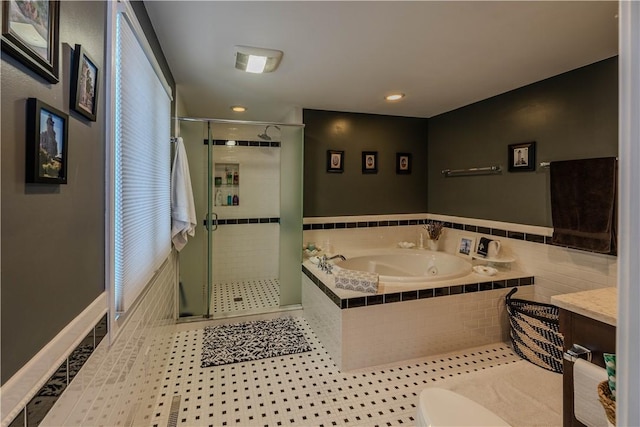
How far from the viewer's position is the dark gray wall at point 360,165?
3617 mm

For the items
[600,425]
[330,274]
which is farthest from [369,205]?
[600,425]

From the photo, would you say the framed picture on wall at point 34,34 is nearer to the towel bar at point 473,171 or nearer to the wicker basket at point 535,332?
the wicker basket at point 535,332

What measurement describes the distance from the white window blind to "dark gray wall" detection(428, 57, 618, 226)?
301 cm

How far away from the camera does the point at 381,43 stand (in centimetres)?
200

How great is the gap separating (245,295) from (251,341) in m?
1.17

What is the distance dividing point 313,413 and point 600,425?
1418 mm

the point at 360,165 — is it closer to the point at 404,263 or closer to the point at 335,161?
the point at 335,161

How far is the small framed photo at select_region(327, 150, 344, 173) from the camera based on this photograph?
3656 mm

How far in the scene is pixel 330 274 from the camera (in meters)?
2.85

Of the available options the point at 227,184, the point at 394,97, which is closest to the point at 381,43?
the point at 394,97

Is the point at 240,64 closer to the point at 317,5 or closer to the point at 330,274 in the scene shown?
the point at 317,5

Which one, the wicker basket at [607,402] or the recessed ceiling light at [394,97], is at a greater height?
the recessed ceiling light at [394,97]

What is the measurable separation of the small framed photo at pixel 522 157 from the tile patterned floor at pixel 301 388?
1.62m

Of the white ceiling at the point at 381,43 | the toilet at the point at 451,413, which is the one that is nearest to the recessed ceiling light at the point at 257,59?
the white ceiling at the point at 381,43
